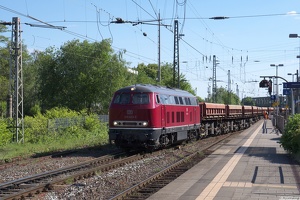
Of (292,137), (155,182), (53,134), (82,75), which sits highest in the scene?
(82,75)

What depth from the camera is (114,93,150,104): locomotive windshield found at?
63.5 ft

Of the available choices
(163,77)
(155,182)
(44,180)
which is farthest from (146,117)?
(163,77)

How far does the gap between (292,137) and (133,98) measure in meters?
6.99

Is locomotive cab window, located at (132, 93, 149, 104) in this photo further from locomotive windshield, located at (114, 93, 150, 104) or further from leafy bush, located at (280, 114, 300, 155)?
leafy bush, located at (280, 114, 300, 155)

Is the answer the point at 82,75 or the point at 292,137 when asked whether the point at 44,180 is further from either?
the point at 82,75

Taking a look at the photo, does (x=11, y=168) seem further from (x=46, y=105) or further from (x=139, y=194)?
(x=46, y=105)

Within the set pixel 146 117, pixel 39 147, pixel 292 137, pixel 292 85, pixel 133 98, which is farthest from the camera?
pixel 39 147

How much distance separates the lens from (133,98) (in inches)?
774

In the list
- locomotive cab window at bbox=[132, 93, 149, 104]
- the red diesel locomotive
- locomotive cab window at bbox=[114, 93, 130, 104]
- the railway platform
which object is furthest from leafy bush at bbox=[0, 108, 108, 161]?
the railway platform

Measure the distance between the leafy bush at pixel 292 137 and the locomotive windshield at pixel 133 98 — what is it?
5.96m

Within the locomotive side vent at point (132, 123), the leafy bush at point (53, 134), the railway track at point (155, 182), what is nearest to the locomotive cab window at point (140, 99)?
the locomotive side vent at point (132, 123)

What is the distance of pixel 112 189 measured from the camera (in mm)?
11398

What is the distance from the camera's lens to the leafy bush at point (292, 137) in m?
16.4

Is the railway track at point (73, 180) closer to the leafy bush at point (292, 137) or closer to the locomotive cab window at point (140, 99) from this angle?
the locomotive cab window at point (140, 99)
